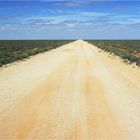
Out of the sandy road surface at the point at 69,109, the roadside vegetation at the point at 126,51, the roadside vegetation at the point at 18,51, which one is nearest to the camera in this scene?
the sandy road surface at the point at 69,109

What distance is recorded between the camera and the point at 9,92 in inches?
423

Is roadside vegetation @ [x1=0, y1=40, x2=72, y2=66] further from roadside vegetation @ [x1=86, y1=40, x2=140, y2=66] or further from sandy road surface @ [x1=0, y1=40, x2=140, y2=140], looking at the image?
sandy road surface @ [x1=0, y1=40, x2=140, y2=140]

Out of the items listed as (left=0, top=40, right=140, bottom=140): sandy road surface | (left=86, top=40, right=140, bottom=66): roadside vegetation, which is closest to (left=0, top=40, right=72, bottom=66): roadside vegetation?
(left=86, top=40, right=140, bottom=66): roadside vegetation

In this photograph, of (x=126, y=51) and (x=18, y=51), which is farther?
(x=18, y=51)

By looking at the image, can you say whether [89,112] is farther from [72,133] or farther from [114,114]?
[72,133]

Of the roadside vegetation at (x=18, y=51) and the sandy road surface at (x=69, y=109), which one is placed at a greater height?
the sandy road surface at (x=69, y=109)

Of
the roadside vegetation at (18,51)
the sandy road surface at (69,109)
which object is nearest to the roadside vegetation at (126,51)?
the roadside vegetation at (18,51)

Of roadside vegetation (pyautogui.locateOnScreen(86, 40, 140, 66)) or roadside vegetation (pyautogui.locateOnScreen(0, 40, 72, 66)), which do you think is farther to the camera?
roadside vegetation (pyautogui.locateOnScreen(0, 40, 72, 66))

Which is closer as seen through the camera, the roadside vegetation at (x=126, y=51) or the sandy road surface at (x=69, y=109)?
the sandy road surface at (x=69, y=109)

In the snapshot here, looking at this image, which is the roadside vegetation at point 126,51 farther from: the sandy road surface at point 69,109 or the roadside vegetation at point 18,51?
the sandy road surface at point 69,109

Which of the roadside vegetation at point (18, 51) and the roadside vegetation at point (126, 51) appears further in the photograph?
the roadside vegetation at point (18, 51)

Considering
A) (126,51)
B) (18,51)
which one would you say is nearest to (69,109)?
(126,51)

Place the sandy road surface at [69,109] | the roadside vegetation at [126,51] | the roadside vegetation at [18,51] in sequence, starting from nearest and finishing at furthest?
the sandy road surface at [69,109], the roadside vegetation at [126,51], the roadside vegetation at [18,51]

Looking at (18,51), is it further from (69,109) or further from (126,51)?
(69,109)
